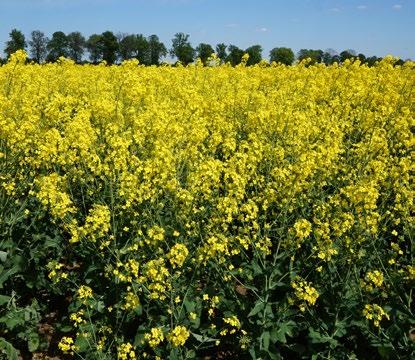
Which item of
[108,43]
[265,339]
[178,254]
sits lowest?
[265,339]

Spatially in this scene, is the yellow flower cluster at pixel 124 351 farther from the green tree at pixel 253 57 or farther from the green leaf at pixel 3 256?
the green tree at pixel 253 57

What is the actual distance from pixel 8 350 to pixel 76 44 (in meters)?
142

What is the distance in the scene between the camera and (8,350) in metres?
3.67

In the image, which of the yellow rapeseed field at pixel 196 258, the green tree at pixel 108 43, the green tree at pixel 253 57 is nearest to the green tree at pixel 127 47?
the green tree at pixel 108 43

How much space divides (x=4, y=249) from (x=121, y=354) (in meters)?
1.45

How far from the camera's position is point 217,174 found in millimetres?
3834

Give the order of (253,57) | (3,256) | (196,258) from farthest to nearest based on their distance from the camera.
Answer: (253,57) → (3,256) → (196,258)

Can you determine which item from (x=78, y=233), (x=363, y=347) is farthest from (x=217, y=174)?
(x=363, y=347)

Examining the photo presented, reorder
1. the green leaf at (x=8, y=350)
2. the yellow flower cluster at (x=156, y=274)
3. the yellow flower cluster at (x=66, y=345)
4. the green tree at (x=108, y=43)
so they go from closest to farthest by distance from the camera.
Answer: the yellow flower cluster at (x=156, y=274) < the yellow flower cluster at (x=66, y=345) < the green leaf at (x=8, y=350) < the green tree at (x=108, y=43)

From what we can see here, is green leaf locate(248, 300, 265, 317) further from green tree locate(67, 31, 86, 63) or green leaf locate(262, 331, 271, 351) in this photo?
green tree locate(67, 31, 86, 63)

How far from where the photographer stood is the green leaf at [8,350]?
364 centimetres

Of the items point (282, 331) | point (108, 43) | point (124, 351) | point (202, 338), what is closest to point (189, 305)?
point (202, 338)

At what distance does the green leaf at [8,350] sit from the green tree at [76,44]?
5408 inches

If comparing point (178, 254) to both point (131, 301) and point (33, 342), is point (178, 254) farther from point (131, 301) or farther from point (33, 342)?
point (33, 342)
